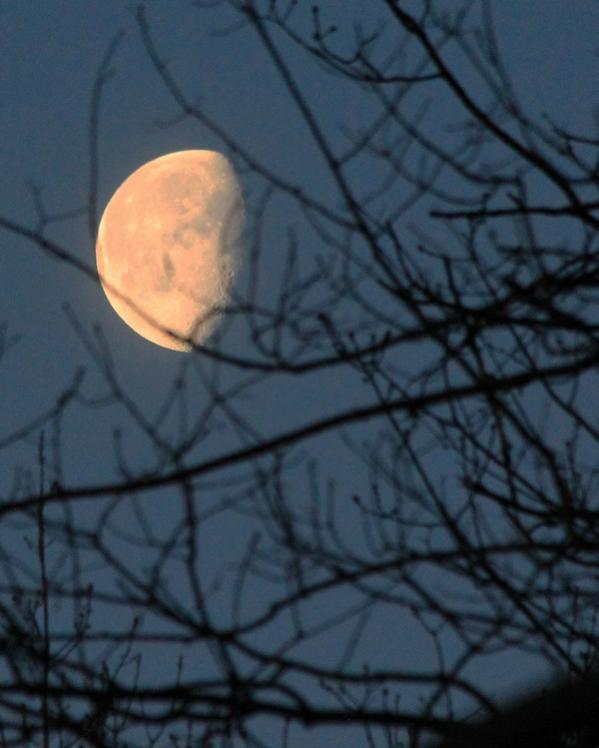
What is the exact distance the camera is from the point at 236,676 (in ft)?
8.68

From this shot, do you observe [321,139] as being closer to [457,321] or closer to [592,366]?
[457,321]

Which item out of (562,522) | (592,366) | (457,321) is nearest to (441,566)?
(562,522)

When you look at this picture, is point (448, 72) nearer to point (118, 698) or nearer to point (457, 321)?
point (457, 321)

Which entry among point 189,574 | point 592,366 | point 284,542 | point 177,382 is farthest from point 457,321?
point 284,542

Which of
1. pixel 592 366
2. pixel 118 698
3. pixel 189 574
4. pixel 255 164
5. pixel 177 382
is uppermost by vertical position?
pixel 255 164

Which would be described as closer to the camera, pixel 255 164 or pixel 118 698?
pixel 118 698

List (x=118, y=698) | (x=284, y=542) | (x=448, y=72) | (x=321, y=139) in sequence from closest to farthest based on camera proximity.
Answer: (x=118, y=698)
(x=321, y=139)
(x=448, y=72)
(x=284, y=542)

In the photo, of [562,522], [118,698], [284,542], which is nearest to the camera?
[118,698]

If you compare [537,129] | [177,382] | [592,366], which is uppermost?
[537,129]

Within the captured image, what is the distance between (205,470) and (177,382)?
1.81 feet

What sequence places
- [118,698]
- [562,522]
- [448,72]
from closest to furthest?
[118,698]
[448,72]
[562,522]

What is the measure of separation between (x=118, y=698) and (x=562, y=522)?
172cm

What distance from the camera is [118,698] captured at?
2537 mm

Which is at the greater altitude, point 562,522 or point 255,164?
point 255,164
